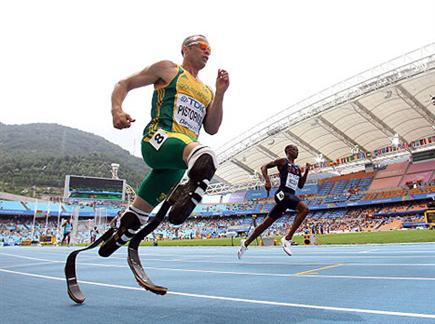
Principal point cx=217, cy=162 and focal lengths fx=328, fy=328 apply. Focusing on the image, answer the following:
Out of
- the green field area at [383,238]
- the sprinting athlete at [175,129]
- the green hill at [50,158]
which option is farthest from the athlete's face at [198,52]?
the green hill at [50,158]

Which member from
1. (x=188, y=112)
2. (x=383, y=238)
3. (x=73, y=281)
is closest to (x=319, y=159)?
(x=383, y=238)

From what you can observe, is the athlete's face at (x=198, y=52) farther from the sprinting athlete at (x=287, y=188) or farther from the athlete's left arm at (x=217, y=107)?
the sprinting athlete at (x=287, y=188)

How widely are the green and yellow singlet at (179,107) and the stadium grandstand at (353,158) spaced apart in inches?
1003

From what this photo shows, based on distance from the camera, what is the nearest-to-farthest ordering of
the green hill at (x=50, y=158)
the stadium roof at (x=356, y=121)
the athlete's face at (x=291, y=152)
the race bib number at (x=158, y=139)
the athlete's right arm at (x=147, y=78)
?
the race bib number at (x=158, y=139), the athlete's right arm at (x=147, y=78), the athlete's face at (x=291, y=152), the stadium roof at (x=356, y=121), the green hill at (x=50, y=158)

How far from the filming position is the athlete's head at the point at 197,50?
287 cm

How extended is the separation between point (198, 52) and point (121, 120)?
40.1 inches

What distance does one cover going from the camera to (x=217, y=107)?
2.85 meters

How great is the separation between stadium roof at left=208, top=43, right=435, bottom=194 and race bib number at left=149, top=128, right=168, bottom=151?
1128 inches

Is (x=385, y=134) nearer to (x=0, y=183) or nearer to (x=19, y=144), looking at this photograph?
(x=0, y=183)

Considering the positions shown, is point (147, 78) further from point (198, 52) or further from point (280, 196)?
point (280, 196)

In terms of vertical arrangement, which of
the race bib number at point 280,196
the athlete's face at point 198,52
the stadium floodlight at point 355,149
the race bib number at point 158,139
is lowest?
the race bib number at point 280,196

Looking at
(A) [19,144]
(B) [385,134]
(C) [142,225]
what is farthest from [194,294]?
(A) [19,144]

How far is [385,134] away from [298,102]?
1189 centimetres

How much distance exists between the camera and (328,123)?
36.1m
